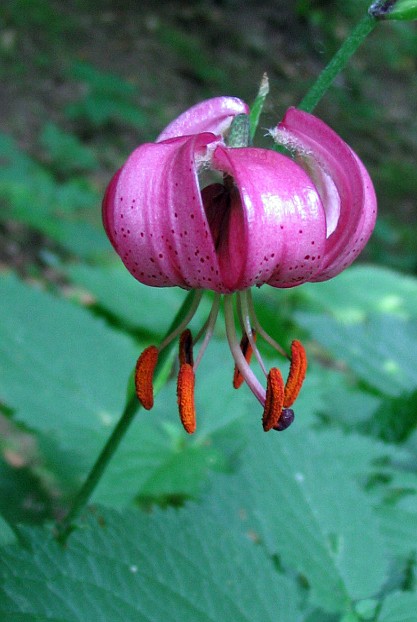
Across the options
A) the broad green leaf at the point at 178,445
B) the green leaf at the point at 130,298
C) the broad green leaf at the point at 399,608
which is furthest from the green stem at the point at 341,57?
the green leaf at the point at 130,298

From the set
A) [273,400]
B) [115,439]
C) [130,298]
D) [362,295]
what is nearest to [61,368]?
[115,439]

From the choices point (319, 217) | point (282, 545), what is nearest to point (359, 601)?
point (282, 545)

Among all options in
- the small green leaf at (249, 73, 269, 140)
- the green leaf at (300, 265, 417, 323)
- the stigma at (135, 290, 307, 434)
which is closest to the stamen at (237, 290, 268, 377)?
the stigma at (135, 290, 307, 434)

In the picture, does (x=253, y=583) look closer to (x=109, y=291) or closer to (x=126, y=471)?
(x=126, y=471)

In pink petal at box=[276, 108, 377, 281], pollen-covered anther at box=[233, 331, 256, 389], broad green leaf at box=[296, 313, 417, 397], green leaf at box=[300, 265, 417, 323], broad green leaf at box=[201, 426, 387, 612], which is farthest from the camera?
green leaf at box=[300, 265, 417, 323]

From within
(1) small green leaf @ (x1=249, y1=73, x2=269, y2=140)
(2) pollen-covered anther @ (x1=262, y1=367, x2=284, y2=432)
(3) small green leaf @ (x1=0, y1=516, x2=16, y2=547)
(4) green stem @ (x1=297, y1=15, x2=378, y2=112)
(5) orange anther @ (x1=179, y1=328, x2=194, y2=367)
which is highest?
(4) green stem @ (x1=297, y1=15, x2=378, y2=112)

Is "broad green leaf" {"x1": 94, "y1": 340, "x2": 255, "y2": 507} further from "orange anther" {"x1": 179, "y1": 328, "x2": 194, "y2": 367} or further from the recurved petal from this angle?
the recurved petal

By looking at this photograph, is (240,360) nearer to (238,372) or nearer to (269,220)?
(238,372)

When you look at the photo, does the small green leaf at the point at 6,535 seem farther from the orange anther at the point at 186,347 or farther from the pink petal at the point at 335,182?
the pink petal at the point at 335,182
